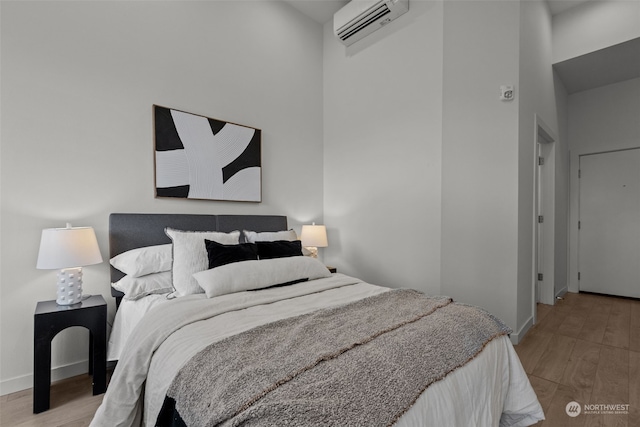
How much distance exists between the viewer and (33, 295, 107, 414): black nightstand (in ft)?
5.86

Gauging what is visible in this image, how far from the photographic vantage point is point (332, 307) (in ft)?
5.43

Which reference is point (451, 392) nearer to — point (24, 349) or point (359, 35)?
point (24, 349)

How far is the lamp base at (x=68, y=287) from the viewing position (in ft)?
6.43

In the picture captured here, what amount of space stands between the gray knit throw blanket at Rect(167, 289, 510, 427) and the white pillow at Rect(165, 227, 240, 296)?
0.91 meters

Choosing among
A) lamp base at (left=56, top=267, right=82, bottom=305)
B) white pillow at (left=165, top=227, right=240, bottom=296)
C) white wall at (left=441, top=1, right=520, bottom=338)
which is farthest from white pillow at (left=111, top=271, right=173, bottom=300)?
white wall at (left=441, top=1, right=520, bottom=338)

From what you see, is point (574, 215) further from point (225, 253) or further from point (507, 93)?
point (225, 253)

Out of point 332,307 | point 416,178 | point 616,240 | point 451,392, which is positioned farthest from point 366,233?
point 616,240

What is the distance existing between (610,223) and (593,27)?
8.07 ft

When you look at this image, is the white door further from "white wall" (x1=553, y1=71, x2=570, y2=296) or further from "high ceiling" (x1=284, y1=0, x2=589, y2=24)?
"high ceiling" (x1=284, y1=0, x2=589, y2=24)

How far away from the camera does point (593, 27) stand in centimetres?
327

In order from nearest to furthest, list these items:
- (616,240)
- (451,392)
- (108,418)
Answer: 1. (451,392)
2. (108,418)
3. (616,240)

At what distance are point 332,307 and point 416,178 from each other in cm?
191

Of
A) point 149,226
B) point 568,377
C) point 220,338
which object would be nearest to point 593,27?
point 568,377

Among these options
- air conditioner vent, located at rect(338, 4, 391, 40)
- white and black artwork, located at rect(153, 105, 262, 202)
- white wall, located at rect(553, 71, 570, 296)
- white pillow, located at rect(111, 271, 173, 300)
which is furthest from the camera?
white wall, located at rect(553, 71, 570, 296)
